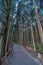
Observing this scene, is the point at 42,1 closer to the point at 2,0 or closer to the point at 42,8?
the point at 42,8

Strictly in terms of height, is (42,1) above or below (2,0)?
above

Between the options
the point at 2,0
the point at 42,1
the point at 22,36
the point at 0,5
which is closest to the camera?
the point at 2,0

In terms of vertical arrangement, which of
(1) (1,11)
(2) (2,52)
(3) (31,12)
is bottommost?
(2) (2,52)

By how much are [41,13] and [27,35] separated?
84.5 ft

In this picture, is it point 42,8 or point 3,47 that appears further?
point 42,8

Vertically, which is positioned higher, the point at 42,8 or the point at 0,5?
the point at 42,8

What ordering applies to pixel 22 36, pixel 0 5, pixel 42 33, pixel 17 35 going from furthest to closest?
pixel 17 35 → pixel 22 36 → pixel 0 5 → pixel 42 33

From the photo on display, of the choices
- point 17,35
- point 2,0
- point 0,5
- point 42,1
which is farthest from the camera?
point 17,35

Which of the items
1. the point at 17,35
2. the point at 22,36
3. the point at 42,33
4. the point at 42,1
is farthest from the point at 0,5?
the point at 17,35

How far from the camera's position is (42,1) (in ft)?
105

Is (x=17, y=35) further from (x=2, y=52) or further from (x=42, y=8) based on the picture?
(x=2, y=52)

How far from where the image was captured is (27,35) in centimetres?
6316

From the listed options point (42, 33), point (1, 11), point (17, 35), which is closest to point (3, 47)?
point (1, 11)

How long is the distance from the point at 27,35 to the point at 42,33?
54116mm
